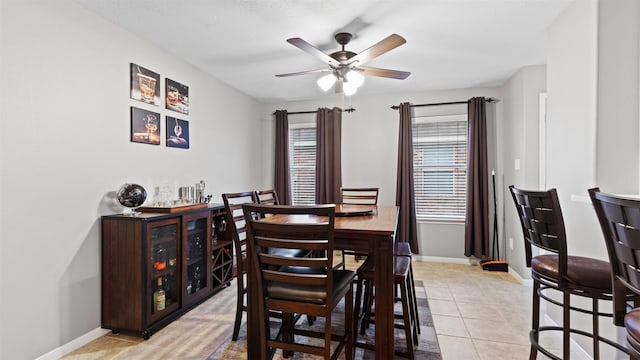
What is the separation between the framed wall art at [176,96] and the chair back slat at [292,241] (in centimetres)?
221

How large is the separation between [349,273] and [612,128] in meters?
1.80

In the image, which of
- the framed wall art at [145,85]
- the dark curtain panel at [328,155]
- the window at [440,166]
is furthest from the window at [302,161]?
the framed wall art at [145,85]

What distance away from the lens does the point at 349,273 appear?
5.97ft

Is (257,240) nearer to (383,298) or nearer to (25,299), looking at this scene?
(383,298)

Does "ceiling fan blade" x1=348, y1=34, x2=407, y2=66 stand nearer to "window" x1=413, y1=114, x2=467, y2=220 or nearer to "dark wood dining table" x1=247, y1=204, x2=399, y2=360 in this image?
"dark wood dining table" x1=247, y1=204, x2=399, y2=360

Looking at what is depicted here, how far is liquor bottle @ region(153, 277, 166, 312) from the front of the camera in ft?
7.91

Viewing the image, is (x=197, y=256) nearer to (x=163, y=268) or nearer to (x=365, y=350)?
(x=163, y=268)

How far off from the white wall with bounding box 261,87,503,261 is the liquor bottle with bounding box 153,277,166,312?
294 cm

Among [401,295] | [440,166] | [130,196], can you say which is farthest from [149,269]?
[440,166]

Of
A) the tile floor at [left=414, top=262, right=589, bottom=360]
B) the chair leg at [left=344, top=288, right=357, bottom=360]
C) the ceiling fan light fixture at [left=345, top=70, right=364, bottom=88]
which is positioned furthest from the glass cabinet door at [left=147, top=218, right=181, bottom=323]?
the tile floor at [left=414, top=262, right=589, bottom=360]

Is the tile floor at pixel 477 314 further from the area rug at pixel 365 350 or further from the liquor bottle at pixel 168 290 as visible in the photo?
the liquor bottle at pixel 168 290

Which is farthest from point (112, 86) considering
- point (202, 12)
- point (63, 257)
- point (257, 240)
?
point (257, 240)

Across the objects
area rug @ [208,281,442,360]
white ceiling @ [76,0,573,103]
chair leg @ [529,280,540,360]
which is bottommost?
area rug @ [208,281,442,360]

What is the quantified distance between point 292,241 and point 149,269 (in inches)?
61.5
